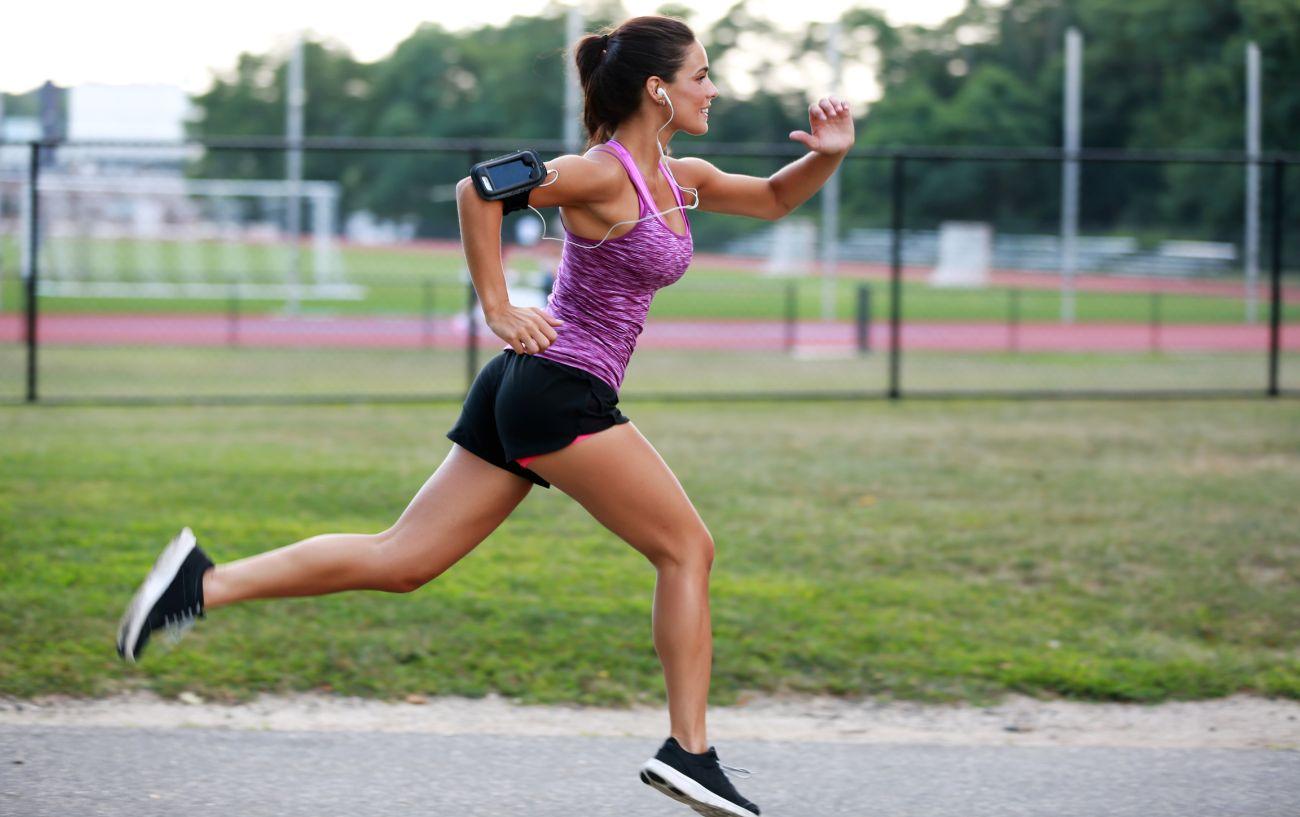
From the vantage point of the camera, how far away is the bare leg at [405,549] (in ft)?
12.5

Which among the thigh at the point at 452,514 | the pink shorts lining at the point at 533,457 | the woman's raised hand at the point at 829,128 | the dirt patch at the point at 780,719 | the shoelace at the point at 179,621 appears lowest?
the dirt patch at the point at 780,719

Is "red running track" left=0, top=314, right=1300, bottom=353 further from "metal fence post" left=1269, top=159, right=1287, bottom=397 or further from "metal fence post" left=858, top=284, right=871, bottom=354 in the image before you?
"metal fence post" left=1269, top=159, right=1287, bottom=397

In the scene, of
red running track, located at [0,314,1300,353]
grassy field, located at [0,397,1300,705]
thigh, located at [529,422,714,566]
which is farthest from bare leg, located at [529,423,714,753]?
red running track, located at [0,314,1300,353]

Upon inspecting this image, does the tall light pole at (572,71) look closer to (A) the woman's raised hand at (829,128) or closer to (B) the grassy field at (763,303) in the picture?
(A) the woman's raised hand at (829,128)

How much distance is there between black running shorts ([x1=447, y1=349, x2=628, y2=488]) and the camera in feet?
11.9

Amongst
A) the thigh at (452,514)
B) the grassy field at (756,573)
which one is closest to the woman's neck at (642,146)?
the thigh at (452,514)

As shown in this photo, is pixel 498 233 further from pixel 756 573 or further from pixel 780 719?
pixel 756 573

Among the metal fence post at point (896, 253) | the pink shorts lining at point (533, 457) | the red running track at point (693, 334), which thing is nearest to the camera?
the pink shorts lining at point (533, 457)

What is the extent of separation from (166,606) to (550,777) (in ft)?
3.84

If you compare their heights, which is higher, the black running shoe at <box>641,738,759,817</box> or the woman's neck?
the woman's neck

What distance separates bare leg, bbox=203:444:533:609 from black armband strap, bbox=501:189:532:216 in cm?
65

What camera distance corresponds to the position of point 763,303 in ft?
109

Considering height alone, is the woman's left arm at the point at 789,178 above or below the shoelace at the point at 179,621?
above

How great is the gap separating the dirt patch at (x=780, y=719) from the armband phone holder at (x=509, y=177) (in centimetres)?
200
